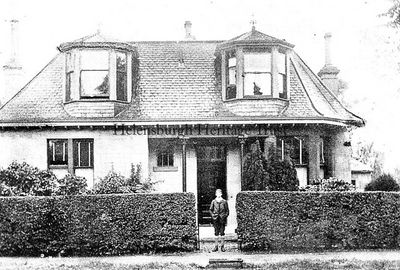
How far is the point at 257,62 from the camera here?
21.3m

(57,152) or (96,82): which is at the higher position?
(96,82)

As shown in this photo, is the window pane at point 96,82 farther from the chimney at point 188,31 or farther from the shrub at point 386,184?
the shrub at point 386,184

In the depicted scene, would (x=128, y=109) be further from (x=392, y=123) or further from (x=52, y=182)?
(x=392, y=123)

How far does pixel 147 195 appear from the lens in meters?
16.2

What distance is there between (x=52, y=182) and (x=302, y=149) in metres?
9.13

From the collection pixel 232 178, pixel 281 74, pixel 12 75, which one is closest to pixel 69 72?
pixel 12 75

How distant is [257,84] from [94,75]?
6072 millimetres

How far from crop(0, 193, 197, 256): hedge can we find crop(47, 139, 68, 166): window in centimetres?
510

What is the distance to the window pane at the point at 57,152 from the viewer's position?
21.1 metres

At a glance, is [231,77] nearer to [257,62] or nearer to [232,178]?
[257,62]

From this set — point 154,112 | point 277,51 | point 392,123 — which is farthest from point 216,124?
point 392,123

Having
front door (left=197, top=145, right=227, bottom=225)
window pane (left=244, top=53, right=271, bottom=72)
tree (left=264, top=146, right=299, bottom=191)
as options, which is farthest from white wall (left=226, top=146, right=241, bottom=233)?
tree (left=264, top=146, right=299, bottom=191)

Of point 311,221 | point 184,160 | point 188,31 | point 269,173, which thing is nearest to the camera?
point 311,221

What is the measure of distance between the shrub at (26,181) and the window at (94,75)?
3.69m
